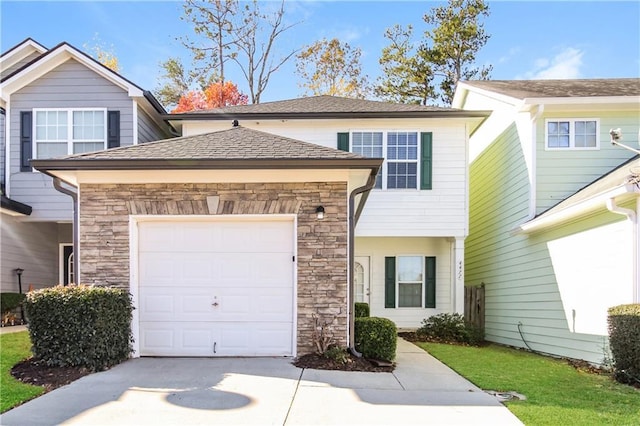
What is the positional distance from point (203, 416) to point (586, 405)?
4175 mm

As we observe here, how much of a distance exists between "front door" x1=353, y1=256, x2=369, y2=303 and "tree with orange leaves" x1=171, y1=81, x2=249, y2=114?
39.6ft

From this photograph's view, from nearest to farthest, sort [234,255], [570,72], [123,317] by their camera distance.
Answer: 1. [123,317]
2. [234,255]
3. [570,72]

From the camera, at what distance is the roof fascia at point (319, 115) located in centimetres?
1197

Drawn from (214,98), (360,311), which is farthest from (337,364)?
(214,98)

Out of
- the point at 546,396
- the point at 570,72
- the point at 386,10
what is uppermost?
the point at 386,10

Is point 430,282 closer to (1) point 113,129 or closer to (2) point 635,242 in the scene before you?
(2) point 635,242

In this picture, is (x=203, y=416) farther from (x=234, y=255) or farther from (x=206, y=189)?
(x=206, y=189)

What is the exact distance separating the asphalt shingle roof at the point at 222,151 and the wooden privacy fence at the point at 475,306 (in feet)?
25.6

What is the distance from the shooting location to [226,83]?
2328cm

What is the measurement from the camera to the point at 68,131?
1205cm

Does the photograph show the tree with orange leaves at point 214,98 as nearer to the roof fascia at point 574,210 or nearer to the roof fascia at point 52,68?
the roof fascia at point 52,68

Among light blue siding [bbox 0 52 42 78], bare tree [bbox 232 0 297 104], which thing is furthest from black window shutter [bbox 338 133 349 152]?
bare tree [bbox 232 0 297 104]

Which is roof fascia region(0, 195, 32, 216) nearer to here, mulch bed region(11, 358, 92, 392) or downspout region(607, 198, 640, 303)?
mulch bed region(11, 358, 92, 392)

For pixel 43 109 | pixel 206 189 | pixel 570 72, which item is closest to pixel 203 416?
pixel 206 189
